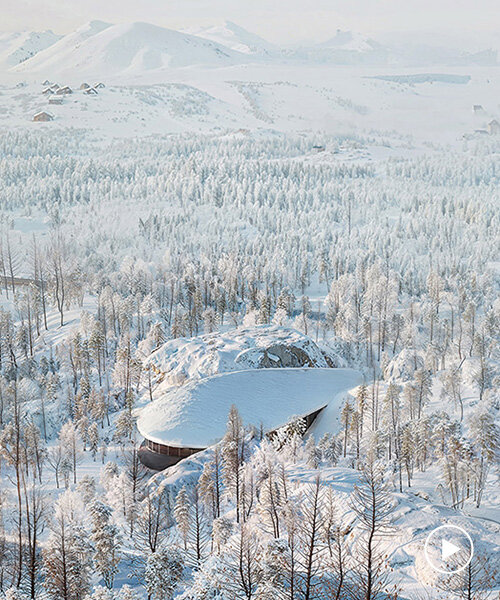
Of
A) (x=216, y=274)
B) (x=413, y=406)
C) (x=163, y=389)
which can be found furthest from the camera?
(x=216, y=274)

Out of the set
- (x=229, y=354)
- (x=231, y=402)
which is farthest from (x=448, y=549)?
(x=229, y=354)

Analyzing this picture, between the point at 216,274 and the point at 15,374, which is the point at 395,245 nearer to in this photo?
the point at 216,274

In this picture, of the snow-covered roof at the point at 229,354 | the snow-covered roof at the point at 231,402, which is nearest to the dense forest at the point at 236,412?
the snow-covered roof at the point at 231,402

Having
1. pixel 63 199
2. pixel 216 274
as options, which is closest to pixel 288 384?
pixel 216 274

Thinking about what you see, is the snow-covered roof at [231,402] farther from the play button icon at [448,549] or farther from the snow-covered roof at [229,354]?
the play button icon at [448,549]

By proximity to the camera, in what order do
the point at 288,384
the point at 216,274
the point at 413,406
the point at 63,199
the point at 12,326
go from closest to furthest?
the point at 413,406 < the point at 288,384 < the point at 12,326 < the point at 216,274 < the point at 63,199

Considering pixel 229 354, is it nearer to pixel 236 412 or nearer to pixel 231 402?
pixel 231 402
